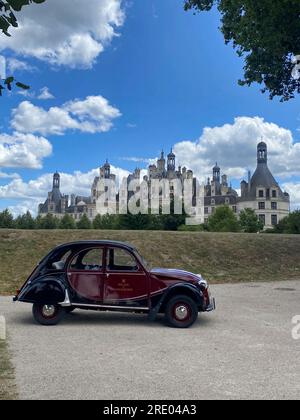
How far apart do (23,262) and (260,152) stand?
108 meters

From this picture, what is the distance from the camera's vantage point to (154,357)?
22.3 ft

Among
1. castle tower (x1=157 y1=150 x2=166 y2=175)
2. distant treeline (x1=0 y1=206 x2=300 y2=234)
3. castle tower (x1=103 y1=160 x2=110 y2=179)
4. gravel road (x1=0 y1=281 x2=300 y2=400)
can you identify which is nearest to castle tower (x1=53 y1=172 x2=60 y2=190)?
castle tower (x1=103 y1=160 x2=110 y2=179)

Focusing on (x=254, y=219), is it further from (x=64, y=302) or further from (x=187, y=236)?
(x=64, y=302)

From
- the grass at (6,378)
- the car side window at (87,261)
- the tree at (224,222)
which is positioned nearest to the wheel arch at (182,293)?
the car side window at (87,261)

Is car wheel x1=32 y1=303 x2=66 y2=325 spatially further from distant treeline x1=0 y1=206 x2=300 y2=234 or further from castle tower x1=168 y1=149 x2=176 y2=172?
castle tower x1=168 y1=149 x2=176 y2=172

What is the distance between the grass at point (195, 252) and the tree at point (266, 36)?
25.2 ft

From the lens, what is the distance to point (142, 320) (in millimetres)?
10086

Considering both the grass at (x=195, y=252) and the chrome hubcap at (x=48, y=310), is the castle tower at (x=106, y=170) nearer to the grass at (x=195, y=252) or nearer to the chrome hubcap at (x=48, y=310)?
the grass at (x=195, y=252)

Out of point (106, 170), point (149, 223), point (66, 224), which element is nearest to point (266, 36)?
point (149, 223)

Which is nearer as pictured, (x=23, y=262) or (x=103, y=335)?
(x=103, y=335)

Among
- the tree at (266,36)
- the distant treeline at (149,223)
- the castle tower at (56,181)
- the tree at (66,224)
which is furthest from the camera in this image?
the castle tower at (56,181)

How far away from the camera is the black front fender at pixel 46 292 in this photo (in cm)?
923
